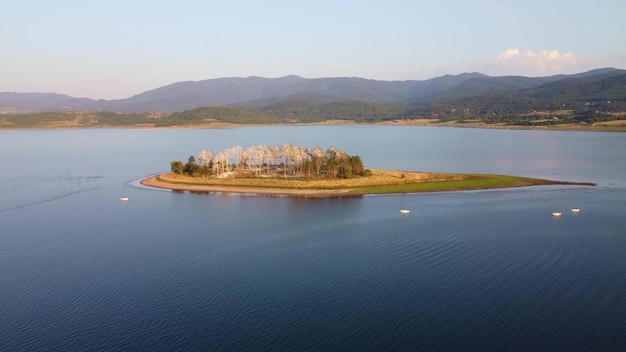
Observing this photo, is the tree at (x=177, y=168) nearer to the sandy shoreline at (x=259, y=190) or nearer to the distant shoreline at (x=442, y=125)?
the sandy shoreline at (x=259, y=190)

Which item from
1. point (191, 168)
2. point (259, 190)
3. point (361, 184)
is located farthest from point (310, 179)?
point (191, 168)

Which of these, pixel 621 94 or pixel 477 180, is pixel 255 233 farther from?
pixel 621 94

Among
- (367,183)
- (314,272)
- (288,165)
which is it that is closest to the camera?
(314,272)

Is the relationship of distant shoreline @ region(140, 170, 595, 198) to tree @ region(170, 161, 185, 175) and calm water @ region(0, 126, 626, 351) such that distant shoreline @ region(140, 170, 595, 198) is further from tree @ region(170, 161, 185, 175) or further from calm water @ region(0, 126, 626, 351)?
calm water @ region(0, 126, 626, 351)

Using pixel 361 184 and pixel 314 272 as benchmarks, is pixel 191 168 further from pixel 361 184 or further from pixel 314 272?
pixel 314 272

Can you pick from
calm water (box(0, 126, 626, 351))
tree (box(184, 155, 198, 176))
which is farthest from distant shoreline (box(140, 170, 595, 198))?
calm water (box(0, 126, 626, 351))

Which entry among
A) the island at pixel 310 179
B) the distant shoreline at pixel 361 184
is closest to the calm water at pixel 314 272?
the distant shoreline at pixel 361 184
